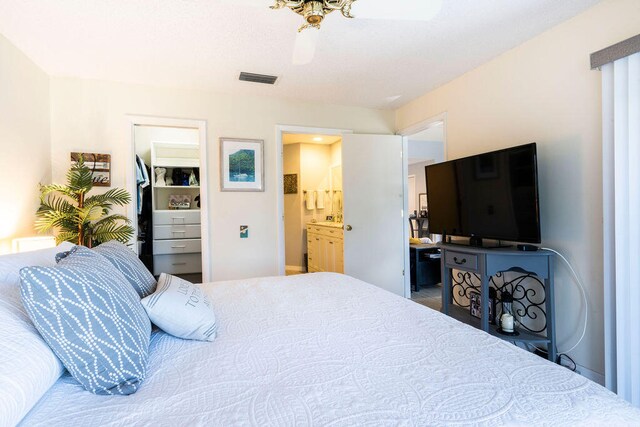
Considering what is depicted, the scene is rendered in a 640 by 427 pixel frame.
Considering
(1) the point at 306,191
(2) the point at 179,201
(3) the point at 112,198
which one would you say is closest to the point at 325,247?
(1) the point at 306,191

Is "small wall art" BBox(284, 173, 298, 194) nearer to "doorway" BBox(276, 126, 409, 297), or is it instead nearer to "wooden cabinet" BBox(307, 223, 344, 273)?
"wooden cabinet" BBox(307, 223, 344, 273)

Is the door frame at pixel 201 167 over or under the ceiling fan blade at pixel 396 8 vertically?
under

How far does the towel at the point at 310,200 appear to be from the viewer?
584cm

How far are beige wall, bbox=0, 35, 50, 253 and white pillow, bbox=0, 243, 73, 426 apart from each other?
1.80m

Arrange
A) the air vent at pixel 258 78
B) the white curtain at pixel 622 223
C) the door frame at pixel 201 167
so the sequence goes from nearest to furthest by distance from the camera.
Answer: the white curtain at pixel 622 223, the air vent at pixel 258 78, the door frame at pixel 201 167

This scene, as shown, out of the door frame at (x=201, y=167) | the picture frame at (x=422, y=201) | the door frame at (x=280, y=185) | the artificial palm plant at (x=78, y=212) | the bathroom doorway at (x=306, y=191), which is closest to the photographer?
the artificial palm plant at (x=78, y=212)

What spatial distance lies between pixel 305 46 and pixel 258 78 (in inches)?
34.0

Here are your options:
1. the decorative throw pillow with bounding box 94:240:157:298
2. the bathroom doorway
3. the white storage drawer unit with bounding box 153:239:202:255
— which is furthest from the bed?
the bathroom doorway

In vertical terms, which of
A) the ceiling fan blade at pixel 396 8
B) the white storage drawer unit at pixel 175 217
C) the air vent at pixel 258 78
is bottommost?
the white storage drawer unit at pixel 175 217

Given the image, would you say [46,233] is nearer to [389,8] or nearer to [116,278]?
[116,278]

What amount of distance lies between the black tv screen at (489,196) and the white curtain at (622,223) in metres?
0.37

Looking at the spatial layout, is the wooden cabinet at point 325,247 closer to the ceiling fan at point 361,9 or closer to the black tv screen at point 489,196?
the black tv screen at point 489,196

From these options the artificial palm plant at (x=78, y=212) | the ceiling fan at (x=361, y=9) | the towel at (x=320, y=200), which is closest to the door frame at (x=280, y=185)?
the artificial palm plant at (x=78, y=212)

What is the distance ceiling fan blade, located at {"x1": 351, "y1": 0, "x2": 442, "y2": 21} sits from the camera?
162 centimetres
